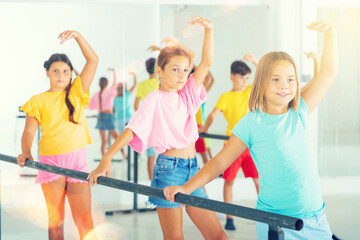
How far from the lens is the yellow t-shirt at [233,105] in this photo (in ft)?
13.7

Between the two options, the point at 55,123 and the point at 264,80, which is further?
the point at 55,123

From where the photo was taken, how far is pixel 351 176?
4699mm

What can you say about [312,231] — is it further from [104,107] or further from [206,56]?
[104,107]

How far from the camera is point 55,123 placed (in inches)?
115

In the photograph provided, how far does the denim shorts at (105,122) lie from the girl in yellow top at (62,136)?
7.05ft

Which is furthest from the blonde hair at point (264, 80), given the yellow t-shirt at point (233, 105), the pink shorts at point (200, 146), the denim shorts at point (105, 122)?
the denim shorts at point (105, 122)

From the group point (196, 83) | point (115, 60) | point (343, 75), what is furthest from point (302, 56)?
point (196, 83)

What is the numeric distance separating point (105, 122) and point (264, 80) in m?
3.52

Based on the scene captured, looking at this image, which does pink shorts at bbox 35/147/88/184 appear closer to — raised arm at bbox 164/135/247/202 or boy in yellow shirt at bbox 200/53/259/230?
raised arm at bbox 164/135/247/202

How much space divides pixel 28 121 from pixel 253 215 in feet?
6.00

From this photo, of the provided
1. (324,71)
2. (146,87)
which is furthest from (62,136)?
(146,87)

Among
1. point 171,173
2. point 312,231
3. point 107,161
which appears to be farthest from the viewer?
point 171,173

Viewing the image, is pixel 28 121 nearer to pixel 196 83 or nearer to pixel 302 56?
pixel 196 83

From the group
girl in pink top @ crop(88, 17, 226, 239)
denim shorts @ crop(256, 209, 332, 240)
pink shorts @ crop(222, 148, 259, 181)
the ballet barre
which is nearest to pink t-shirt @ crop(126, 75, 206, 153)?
girl in pink top @ crop(88, 17, 226, 239)
